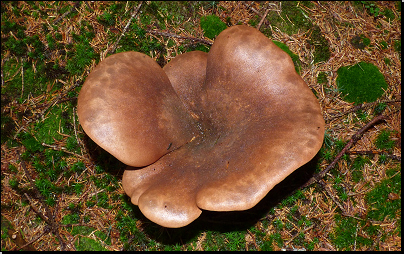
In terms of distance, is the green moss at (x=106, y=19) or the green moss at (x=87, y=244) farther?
the green moss at (x=106, y=19)

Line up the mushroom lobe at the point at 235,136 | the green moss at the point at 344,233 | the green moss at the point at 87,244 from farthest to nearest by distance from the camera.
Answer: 1. the green moss at the point at 87,244
2. the green moss at the point at 344,233
3. the mushroom lobe at the point at 235,136

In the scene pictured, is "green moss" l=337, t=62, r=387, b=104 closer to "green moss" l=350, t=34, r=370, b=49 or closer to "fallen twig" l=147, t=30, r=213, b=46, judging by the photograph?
"green moss" l=350, t=34, r=370, b=49

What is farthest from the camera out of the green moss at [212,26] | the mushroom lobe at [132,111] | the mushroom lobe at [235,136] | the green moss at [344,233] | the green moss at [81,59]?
the green moss at [212,26]

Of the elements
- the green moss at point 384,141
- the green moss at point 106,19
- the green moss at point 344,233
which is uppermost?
the green moss at point 106,19

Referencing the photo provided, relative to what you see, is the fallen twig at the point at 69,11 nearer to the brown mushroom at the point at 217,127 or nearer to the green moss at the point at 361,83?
the brown mushroom at the point at 217,127

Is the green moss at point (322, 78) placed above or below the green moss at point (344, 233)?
above

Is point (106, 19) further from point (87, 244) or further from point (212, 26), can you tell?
point (87, 244)

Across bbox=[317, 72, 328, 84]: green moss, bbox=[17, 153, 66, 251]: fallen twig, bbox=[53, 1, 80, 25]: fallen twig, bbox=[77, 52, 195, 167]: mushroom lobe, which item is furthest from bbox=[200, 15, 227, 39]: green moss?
bbox=[17, 153, 66, 251]: fallen twig

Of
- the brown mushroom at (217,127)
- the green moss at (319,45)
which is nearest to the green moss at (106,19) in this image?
the brown mushroom at (217,127)
